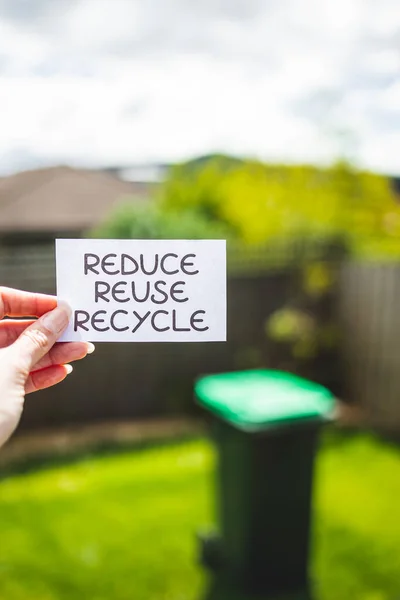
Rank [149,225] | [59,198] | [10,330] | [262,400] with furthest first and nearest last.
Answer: [59,198] < [149,225] < [262,400] < [10,330]

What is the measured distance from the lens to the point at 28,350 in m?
0.79

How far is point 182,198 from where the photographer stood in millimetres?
5031

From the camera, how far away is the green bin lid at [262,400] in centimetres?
181

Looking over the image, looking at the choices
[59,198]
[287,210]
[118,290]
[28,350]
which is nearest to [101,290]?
[118,290]

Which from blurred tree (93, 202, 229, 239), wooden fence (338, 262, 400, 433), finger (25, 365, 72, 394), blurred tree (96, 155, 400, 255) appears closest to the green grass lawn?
wooden fence (338, 262, 400, 433)

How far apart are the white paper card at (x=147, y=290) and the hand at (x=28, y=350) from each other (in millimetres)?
35

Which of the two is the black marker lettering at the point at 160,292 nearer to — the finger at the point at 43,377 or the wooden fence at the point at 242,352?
the finger at the point at 43,377

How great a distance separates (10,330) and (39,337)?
12 cm

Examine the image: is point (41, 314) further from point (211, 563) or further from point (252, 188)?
point (252, 188)

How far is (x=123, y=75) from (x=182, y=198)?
Result: 8.21 feet

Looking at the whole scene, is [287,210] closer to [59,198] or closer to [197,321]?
[59,198]

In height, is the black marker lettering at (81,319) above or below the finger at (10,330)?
above

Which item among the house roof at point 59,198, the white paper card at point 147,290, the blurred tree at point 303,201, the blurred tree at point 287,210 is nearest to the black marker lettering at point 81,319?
the white paper card at point 147,290

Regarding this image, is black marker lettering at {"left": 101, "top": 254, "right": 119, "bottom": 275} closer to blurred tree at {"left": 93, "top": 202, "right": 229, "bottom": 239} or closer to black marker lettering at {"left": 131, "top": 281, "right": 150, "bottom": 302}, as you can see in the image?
black marker lettering at {"left": 131, "top": 281, "right": 150, "bottom": 302}
